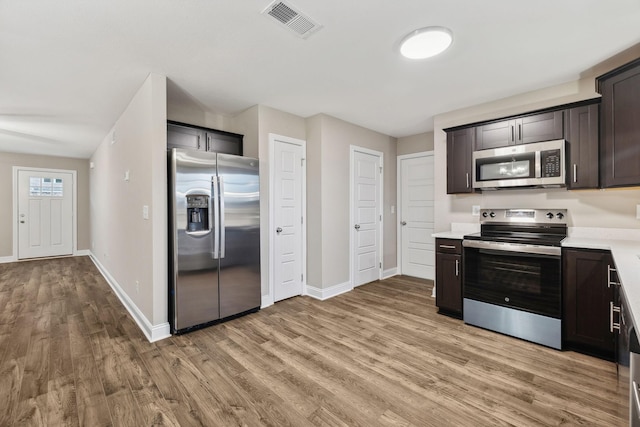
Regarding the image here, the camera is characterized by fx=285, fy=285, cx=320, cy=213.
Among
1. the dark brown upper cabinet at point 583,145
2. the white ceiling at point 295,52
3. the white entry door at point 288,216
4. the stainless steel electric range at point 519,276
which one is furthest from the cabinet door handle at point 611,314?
the white entry door at point 288,216

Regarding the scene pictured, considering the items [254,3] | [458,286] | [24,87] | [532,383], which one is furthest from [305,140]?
[532,383]

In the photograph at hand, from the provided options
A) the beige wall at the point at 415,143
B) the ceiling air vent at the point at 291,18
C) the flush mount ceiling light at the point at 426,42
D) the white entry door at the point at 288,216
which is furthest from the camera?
the beige wall at the point at 415,143

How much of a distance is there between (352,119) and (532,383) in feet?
11.3

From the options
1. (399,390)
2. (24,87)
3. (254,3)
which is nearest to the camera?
(254,3)

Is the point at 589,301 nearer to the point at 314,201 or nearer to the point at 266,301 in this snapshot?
the point at 314,201

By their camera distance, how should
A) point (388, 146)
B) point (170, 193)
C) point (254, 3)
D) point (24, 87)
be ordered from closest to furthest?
point (254, 3)
point (170, 193)
point (24, 87)
point (388, 146)

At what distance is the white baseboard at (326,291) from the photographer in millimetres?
3822

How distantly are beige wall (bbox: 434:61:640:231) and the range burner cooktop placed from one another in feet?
0.30

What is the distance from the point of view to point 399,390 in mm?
1922

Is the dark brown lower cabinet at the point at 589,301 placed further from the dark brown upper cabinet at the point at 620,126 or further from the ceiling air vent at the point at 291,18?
the ceiling air vent at the point at 291,18

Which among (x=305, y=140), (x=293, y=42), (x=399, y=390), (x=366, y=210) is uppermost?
(x=293, y=42)

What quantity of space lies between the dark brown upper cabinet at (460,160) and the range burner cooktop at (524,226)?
40cm

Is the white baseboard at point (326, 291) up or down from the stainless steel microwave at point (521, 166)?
down

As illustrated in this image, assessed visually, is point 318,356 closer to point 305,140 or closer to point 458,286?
point 458,286
